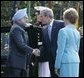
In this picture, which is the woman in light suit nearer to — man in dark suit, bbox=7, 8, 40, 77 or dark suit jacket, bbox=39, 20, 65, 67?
man in dark suit, bbox=7, 8, 40, 77

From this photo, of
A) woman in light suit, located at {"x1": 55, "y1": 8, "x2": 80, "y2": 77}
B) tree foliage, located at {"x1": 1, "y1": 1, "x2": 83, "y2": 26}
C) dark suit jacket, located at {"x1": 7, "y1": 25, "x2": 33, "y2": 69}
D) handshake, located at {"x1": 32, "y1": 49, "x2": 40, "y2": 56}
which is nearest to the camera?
woman in light suit, located at {"x1": 55, "y1": 8, "x2": 80, "y2": 77}

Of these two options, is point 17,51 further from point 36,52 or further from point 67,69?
point 67,69

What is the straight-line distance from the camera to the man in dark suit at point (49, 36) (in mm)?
7941

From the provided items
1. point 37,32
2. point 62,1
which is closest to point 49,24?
point 37,32

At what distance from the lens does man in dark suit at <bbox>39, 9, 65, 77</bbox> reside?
794 cm

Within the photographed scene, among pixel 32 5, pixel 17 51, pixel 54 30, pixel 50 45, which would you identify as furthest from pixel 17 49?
pixel 32 5

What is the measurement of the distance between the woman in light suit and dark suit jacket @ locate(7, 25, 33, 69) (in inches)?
30.8

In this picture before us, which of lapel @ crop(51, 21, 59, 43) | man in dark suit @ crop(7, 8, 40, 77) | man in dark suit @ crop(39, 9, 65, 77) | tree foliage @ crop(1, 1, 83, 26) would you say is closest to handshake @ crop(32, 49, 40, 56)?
man in dark suit @ crop(7, 8, 40, 77)

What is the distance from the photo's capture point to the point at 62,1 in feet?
62.0

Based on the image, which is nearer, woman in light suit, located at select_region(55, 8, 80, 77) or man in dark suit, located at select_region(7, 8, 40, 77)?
woman in light suit, located at select_region(55, 8, 80, 77)

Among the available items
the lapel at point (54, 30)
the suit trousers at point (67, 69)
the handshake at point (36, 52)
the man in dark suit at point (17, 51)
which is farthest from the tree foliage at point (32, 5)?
the suit trousers at point (67, 69)

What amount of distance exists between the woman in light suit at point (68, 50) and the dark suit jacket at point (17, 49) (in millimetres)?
781

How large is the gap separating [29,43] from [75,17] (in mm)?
1405

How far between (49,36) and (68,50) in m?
1.25
